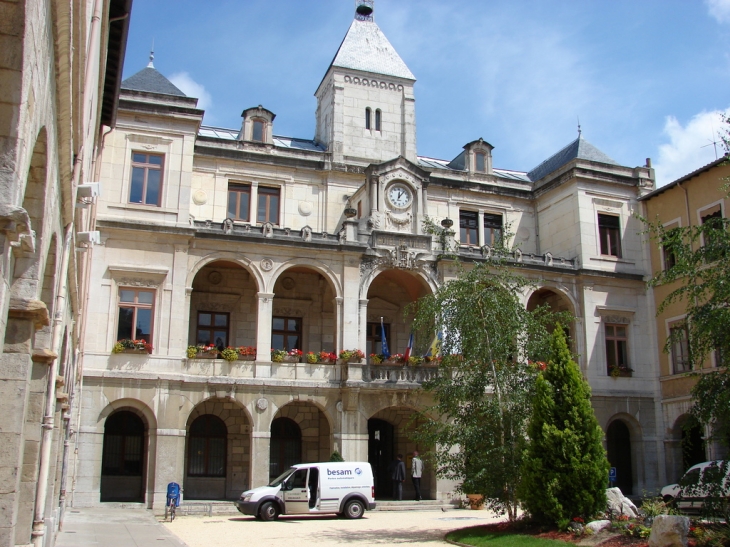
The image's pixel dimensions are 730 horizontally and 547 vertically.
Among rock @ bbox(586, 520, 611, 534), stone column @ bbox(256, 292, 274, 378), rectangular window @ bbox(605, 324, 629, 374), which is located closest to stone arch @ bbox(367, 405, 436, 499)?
stone column @ bbox(256, 292, 274, 378)

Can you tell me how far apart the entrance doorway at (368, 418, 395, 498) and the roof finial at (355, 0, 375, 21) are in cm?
2069

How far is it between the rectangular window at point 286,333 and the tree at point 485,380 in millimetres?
11374

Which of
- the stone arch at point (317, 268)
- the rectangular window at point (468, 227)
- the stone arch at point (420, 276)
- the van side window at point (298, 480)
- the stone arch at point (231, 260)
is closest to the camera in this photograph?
the van side window at point (298, 480)

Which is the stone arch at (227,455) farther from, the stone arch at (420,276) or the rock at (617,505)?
the rock at (617,505)

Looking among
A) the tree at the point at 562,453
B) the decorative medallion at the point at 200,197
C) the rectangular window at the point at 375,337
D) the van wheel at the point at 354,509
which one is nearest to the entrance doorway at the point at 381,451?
the rectangular window at the point at 375,337

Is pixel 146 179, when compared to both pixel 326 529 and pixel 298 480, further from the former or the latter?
pixel 326 529

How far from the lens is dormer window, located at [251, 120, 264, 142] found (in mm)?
33250

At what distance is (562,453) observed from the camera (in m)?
17.2

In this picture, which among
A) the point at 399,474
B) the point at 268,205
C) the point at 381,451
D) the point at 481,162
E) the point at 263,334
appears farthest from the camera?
the point at 481,162

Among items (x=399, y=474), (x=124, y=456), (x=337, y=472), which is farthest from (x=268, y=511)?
(x=124, y=456)

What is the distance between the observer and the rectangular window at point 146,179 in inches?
1099

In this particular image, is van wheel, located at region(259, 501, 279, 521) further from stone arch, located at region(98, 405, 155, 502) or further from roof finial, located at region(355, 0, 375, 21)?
roof finial, located at region(355, 0, 375, 21)

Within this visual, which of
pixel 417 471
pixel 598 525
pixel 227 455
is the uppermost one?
pixel 227 455

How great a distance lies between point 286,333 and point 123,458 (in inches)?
312
